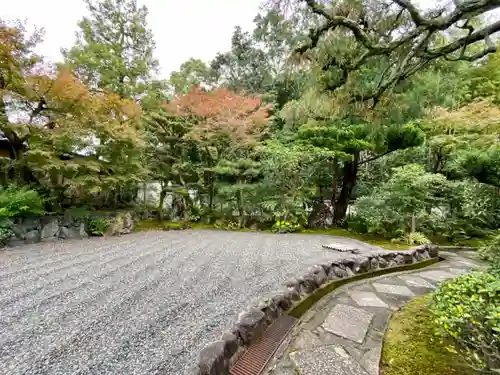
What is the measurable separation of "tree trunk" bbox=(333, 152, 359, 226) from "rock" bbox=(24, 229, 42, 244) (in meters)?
6.93

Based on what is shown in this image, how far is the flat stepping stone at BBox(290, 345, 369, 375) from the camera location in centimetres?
146

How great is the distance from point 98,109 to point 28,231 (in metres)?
2.58

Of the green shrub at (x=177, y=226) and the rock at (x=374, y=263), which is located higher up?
the rock at (x=374, y=263)

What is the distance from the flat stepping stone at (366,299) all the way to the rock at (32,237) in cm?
532

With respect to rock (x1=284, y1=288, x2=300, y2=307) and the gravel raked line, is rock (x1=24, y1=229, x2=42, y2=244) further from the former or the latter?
rock (x1=284, y1=288, x2=300, y2=307)

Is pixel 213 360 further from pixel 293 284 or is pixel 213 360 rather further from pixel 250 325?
pixel 293 284

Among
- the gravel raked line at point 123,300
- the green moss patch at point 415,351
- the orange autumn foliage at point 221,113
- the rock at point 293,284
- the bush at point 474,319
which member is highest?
the orange autumn foliage at point 221,113

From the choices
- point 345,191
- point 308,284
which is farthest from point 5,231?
point 345,191

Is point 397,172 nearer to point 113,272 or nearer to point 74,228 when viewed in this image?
point 113,272

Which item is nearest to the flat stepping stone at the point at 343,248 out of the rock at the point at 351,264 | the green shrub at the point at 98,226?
the rock at the point at 351,264

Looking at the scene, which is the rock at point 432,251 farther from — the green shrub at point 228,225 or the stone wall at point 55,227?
the stone wall at point 55,227

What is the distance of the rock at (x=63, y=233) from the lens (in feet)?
15.4

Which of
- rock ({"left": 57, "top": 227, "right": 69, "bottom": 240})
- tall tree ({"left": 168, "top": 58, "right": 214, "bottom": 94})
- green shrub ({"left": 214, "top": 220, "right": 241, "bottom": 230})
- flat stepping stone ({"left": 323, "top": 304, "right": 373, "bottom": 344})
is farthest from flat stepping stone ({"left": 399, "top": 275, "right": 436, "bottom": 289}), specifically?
tall tree ({"left": 168, "top": 58, "right": 214, "bottom": 94})

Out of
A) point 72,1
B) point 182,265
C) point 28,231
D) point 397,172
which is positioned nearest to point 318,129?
point 397,172
